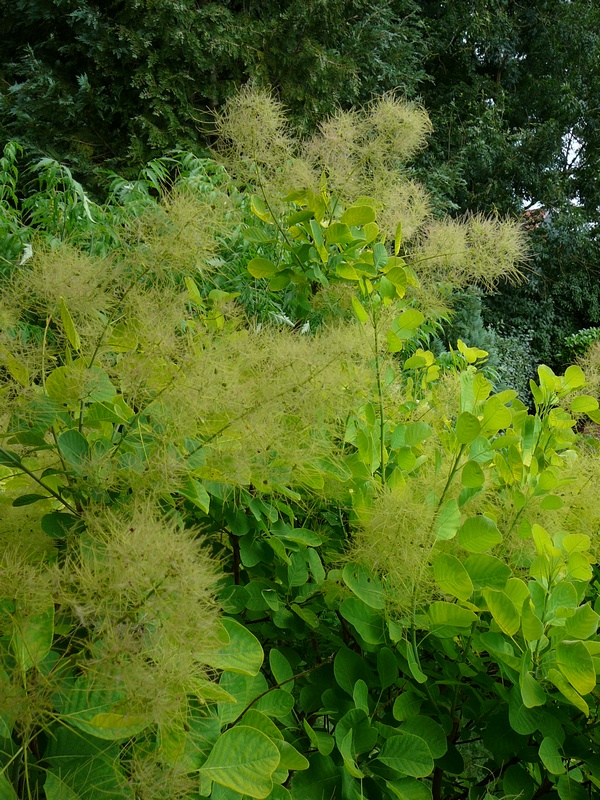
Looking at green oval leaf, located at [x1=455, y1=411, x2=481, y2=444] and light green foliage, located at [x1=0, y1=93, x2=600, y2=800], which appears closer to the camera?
light green foliage, located at [x1=0, y1=93, x2=600, y2=800]

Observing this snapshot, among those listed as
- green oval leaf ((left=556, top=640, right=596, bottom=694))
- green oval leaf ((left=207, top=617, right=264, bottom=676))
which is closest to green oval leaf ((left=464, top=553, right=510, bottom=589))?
green oval leaf ((left=556, top=640, right=596, bottom=694))

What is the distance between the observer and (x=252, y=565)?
0.94 m

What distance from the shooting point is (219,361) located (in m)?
0.85

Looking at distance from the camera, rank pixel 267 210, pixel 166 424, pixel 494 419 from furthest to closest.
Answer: pixel 267 210
pixel 494 419
pixel 166 424

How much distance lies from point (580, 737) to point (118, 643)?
64cm

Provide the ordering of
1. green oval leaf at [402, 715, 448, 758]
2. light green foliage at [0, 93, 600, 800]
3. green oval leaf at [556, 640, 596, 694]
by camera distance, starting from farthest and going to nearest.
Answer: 1. green oval leaf at [402, 715, 448, 758]
2. green oval leaf at [556, 640, 596, 694]
3. light green foliage at [0, 93, 600, 800]

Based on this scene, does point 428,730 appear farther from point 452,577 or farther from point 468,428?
point 468,428

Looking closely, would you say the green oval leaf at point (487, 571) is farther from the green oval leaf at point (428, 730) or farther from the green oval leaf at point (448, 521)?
the green oval leaf at point (428, 730)

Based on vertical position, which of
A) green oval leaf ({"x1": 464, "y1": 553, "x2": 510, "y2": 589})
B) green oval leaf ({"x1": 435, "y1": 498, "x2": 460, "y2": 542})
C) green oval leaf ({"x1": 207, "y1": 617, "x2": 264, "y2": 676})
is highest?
green oval leaf ({"x1": 435, "y1": 498, "x2": 460, "y2": 542})

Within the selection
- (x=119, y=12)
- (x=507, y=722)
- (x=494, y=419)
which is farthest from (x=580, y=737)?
(x=119, y=12)

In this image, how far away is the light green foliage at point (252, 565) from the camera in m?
0.59

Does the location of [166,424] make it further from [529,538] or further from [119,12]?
[119,12]

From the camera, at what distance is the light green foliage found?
59cm

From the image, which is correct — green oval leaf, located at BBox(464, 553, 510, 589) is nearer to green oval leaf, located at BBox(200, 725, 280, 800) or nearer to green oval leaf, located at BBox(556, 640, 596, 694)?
green oval leaf, located at BBox(556, 640, 596, 694)
